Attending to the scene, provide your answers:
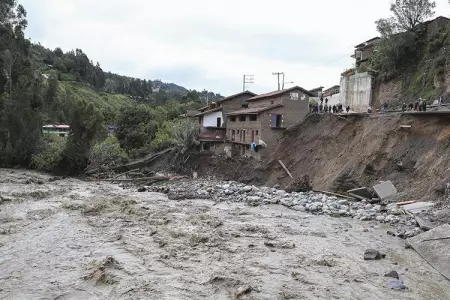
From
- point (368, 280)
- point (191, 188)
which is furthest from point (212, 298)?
point (191, 188)

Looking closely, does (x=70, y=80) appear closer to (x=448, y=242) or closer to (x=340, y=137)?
(x=340, y=137)

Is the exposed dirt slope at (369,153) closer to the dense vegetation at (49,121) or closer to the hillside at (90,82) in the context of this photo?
the dense vegetation at (49,121)

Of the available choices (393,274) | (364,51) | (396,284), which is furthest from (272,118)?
(364,51)

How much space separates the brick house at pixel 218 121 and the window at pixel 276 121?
27.9 ft

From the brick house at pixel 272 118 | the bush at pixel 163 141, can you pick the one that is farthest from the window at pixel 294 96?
the bush at pixel 163 141

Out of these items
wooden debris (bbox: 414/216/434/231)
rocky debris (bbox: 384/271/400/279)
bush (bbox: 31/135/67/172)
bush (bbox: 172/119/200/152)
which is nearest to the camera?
rocky debris (bbox: 384/271/400/279)

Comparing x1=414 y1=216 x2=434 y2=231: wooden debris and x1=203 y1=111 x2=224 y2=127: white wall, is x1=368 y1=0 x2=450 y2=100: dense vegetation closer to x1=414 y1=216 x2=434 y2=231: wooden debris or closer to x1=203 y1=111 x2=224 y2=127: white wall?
x1=203 y1=111 x2=224 y2=127: white wall

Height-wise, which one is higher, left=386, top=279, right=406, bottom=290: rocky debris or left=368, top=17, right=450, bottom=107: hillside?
left=368, top=17, right=450, bottom=107: hillside

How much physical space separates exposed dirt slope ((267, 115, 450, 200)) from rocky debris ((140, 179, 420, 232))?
2052 mm

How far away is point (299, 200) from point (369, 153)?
6.11 m

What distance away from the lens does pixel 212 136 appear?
43.9 m

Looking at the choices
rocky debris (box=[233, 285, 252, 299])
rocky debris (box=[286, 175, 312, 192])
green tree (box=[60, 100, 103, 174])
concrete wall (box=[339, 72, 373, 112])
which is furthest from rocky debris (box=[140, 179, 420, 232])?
concrete wall (box=[339, 72, 373, 112])

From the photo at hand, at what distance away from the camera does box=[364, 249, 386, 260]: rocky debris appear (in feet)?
44.6

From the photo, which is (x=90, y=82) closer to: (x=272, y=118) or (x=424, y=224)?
(x=272, y=118)
